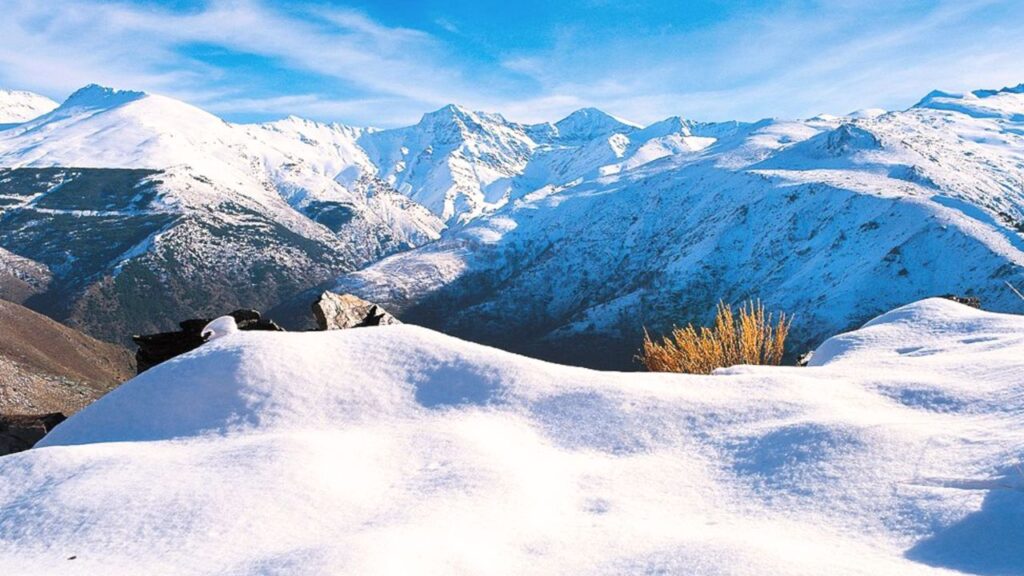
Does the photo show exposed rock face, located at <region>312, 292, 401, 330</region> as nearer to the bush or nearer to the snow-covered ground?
the bush

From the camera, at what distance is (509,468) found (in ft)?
18.3

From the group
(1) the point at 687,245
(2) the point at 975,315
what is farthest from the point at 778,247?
(2) the point at 975,315

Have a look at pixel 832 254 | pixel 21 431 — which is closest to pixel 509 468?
pixel 21 431

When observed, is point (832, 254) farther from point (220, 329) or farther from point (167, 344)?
point (220, 329)

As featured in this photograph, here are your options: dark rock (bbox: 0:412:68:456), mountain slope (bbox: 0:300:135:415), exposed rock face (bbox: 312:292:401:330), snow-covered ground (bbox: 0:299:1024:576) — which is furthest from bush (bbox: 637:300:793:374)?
mountain slope (bbox: 0:300:135:415)

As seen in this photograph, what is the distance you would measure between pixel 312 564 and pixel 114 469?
8.57ft

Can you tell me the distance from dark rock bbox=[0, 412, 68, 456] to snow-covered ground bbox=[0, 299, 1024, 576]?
757 cm

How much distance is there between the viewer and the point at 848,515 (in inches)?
181

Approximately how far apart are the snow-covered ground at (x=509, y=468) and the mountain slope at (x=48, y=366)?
66.9 metres

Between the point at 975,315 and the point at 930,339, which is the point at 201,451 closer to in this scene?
the point at 930,339

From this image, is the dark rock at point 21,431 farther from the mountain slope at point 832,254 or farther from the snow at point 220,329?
the mountain slope at point 832,254

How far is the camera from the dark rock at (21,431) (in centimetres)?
1252

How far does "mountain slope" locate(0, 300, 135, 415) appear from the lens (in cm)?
6619

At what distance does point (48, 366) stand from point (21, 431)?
89.0 meters
